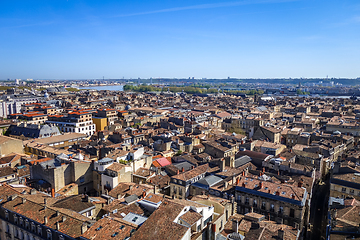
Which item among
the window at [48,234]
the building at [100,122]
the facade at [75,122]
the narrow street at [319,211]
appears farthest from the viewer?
the building at [100,122]

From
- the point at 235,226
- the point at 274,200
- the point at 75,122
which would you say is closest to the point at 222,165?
the point at 274,200

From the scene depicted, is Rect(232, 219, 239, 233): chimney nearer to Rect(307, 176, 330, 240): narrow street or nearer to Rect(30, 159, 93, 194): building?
Rect(307, 176, 330, 240): narrow street

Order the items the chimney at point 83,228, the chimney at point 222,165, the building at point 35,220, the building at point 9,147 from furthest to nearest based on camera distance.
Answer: the building at point 9,147 < the chimney at point 222,165 < the building at point 35,220 < the chimney at point 83,228

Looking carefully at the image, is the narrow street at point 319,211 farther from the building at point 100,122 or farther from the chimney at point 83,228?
the building at point 100,122

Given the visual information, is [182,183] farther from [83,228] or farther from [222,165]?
[83,228]

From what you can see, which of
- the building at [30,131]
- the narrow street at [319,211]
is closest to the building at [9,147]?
the building at [30,131]

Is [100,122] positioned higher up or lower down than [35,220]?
lower down

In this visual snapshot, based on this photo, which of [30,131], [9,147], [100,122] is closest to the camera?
[9,147]

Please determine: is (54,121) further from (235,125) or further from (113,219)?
(113,219)
